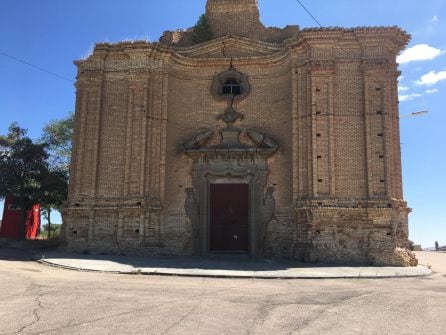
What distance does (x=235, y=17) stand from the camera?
2045 centimetres

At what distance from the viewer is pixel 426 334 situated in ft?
20.4

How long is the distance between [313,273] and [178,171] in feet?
24.8

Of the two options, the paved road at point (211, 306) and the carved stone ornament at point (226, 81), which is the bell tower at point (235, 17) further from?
the paved road at point (211, 306)

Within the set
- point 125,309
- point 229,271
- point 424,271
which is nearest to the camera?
point 125,309

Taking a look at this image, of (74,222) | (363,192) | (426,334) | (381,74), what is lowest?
(426,334)

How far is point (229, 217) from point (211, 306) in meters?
10.6

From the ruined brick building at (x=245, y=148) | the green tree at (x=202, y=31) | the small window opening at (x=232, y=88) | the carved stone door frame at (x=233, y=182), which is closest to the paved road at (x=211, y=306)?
the ruined brick building at (x=245, y=148)

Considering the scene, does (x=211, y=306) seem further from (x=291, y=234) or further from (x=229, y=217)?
(x=229, y=217)

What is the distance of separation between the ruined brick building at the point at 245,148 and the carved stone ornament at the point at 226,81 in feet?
0.15

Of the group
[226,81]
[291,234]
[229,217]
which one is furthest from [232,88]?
[291,234]

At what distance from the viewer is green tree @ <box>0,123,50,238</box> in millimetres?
20266

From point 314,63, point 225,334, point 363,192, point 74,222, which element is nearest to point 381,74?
point 314,63

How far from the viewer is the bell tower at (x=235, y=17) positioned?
66.5 feet

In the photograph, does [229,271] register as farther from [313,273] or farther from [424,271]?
[424,271]
